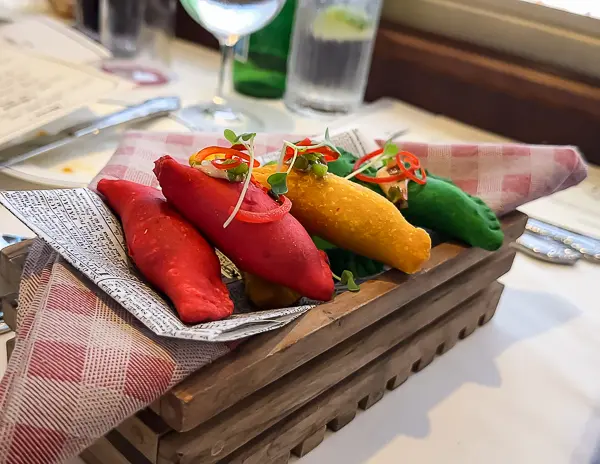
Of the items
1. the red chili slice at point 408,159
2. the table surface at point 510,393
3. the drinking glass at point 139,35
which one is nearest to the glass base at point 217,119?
the drinking glass at point 139,35

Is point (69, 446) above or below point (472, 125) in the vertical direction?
above

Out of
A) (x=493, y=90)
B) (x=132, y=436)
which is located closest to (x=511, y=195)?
(x=132, y=436)

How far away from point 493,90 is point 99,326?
0.72 metres

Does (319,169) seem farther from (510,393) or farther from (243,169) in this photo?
(510,393)

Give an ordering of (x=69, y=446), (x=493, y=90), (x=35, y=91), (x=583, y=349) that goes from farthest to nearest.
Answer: (x=493, y=90)
(x=35, y=91)
(x=583, y=349)
(x=69, y=446)

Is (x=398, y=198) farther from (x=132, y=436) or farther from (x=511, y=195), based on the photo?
(x=132, y=436)

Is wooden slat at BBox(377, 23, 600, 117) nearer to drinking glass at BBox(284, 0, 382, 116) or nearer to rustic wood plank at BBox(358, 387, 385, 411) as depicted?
drinking glass at BBox(284, 0, 382, 116)

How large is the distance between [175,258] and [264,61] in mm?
635

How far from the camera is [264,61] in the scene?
916 mm

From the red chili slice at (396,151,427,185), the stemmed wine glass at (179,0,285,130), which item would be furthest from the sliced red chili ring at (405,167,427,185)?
the stemmed wine glass at (179,0,285,130)

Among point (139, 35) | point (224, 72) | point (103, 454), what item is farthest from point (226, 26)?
point (103, 454)

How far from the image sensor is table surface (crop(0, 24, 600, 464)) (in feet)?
1.32

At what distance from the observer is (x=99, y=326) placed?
11.8 inches

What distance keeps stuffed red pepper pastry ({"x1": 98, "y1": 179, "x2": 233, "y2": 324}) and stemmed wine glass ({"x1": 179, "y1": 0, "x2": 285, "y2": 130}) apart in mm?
385
